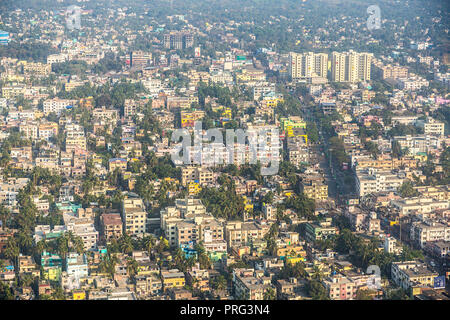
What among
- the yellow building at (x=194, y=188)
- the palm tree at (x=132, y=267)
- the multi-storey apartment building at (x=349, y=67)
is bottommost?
the palm tree at (x=132, y=267)

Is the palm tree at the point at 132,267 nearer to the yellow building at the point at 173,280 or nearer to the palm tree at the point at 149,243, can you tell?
the yellow building at the point at 173,280

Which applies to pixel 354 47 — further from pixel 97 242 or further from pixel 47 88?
pixel 97 242

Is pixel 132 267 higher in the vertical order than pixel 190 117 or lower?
lower

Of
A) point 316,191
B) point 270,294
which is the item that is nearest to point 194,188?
point 316,191

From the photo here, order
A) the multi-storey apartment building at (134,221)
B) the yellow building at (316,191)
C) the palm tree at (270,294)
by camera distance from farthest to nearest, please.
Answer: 1. the yellow building at (316,191)
2. the multi-storey apartment building at (134,221)
3. the palm tree at (270,294)

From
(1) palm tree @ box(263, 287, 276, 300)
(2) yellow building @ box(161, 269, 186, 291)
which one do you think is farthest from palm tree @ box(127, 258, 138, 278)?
(1) palm tree @ box(263, 287, 276, 300)

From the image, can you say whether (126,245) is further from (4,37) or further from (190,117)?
(4,37)

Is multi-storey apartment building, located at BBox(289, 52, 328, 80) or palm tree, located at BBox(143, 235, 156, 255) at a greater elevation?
multi-storey apartment building, located at BBox(289, 52, 328, 80)

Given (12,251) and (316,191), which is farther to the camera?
(316,191)

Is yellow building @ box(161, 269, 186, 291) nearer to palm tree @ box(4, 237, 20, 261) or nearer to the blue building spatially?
palm tree @ box(4, 237, 20, 261)

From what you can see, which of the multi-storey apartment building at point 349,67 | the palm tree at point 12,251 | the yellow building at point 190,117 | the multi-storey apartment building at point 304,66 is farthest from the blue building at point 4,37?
the palm tree at point 12,251

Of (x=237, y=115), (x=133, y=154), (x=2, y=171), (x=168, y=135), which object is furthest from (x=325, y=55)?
(x=2, y=171)
